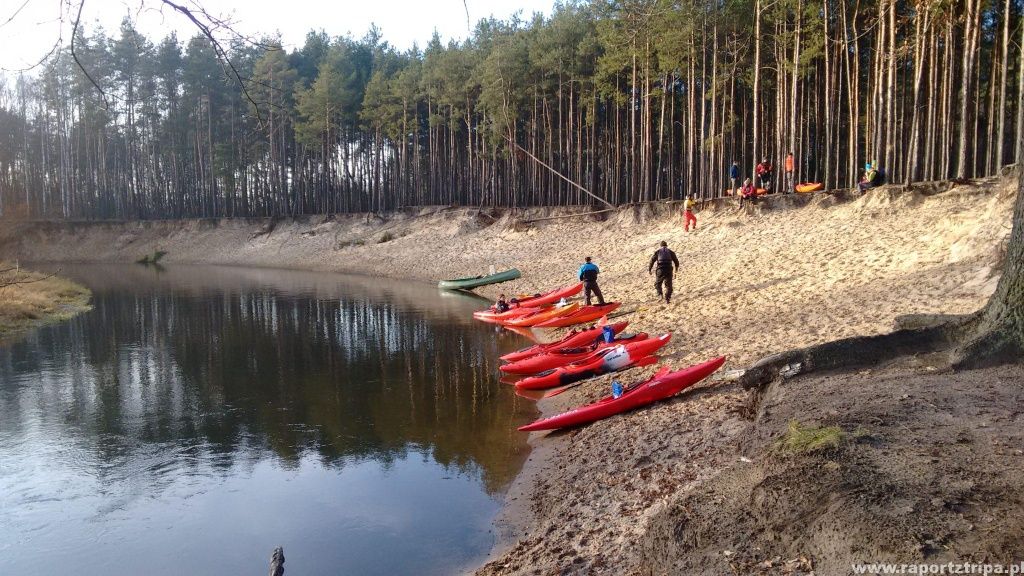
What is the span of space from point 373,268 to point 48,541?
32424 mm

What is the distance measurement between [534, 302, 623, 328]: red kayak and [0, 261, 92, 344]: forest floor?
43.9 feet

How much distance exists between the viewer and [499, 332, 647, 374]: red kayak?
12.7 m

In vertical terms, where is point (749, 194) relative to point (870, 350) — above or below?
above

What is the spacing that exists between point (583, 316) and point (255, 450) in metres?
9.77

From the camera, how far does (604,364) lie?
38.4ft

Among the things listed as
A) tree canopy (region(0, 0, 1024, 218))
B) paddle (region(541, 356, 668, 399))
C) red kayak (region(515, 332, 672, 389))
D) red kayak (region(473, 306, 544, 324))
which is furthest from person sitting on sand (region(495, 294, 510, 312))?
paddle (region(541, 356, 668, 399))

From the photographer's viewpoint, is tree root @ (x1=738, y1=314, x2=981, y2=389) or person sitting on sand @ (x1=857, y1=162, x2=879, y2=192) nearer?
tree root @ (x1=738, y1=314, x2=981, y2=389)

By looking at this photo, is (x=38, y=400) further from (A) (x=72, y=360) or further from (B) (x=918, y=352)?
(B) (x=918, y=352)

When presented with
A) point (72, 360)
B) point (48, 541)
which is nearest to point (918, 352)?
point (48, 541)

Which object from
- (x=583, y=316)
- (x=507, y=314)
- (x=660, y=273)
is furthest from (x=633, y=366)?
(x=507, y=314)

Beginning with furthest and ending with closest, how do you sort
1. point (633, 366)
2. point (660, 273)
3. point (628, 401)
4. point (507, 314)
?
point (507, 314)
point (660, 273)
point (633, 366)
point (628, 401)

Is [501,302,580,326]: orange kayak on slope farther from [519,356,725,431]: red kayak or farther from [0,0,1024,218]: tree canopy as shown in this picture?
[519,356,725,431]: red kayak

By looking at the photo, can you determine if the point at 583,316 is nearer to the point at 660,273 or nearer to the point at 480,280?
the point at 660,273

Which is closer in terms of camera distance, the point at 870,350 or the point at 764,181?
the point at 870,350
